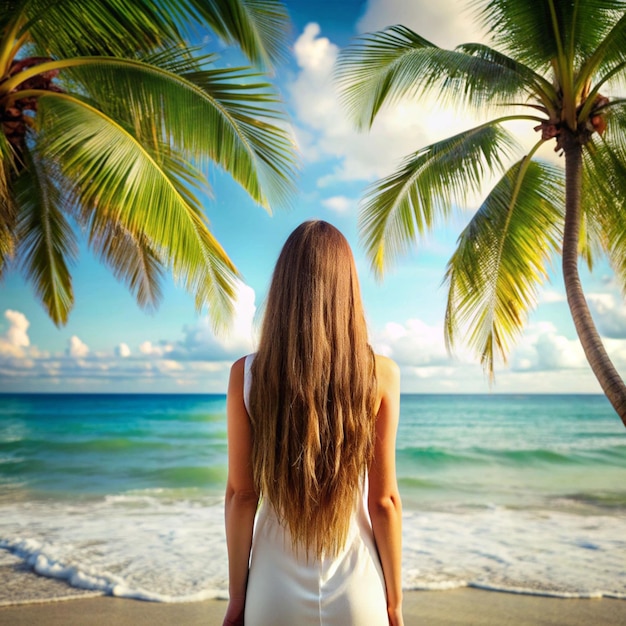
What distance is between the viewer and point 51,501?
12969 millimetres

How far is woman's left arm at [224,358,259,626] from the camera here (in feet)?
5.76

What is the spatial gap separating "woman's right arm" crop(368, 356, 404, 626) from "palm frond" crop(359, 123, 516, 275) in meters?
4.37

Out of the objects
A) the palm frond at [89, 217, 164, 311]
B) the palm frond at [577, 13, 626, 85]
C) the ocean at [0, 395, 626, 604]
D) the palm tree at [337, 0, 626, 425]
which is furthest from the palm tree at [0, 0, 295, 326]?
the ocean at [0, 395, 626, 604]

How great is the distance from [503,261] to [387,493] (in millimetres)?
4617

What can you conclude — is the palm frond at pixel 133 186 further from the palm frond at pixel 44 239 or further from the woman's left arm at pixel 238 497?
the woman's left arm at pixel 238 497

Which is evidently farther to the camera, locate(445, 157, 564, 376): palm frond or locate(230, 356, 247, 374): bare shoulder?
locate(445, 157, 564, 376): palm frond

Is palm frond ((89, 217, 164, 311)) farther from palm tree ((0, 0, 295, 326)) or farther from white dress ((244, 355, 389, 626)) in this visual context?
white dress ((244, 355, 389, 626))

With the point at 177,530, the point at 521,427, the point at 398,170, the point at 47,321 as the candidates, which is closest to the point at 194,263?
the point at 398,170

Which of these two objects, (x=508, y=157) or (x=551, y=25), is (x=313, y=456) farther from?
(x=508, y=157)

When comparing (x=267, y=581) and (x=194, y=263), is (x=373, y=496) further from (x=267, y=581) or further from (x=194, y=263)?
(x=194, y=263)

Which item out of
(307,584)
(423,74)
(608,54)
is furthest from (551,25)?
(307,584)

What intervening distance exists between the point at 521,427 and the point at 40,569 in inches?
942

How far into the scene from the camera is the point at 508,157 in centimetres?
619

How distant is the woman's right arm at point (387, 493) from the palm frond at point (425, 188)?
4365 millimetres
